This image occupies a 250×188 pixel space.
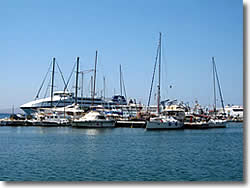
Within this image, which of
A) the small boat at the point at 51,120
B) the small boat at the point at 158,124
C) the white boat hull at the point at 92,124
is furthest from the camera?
the small boat at the point at 51,120

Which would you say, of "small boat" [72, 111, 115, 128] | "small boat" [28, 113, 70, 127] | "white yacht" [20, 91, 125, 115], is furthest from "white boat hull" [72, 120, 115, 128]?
"white yacht" [20, 91, 125, 115]

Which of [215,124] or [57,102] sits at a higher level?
[57,102]

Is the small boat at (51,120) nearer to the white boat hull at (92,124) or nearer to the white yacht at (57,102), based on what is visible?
the white boat hull at (92,124)

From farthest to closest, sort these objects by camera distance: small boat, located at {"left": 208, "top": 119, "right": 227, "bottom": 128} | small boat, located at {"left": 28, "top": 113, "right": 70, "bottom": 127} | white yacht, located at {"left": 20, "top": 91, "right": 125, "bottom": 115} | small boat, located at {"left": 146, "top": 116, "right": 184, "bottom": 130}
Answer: white yacht, located at {"left": 20, "top": 91, "right": 125, "bottom": 115}, small boat, located at {"left": 28, "top": 113, "right": 70, "bottom": 127}, small boat, located at {"left": 208, "top": 119, "right": 227, "bottom": 128}, small boat, located at {"left": 146, "top": 116, "right": 184, "bottom": 130}

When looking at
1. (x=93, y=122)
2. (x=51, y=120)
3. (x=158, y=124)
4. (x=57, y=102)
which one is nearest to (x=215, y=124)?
(x=158, y=124)

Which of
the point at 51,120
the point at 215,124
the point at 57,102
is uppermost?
the point at 57,102

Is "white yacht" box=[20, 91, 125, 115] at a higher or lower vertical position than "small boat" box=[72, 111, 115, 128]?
higher

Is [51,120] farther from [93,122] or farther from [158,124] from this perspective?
[158,124]

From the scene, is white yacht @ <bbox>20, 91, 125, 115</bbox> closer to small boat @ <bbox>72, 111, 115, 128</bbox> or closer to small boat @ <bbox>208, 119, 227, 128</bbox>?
small boat @ <bbox>72, 111, 115, 128</bbox>

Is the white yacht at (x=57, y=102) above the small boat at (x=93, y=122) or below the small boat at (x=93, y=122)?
above

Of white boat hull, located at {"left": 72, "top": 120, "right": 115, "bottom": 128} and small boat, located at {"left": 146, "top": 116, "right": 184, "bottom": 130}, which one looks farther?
white boat hull, located at {"left": 72, "top": 120, "right": 115, "bottom": 128}

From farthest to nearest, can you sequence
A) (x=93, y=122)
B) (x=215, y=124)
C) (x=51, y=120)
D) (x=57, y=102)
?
1. (x=57, y=102)
2. (x=51, y=120)
3. (x=215, y=124)
4. (x=93, y=122)

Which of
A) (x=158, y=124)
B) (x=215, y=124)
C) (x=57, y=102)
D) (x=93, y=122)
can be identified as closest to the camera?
(x=158, y=124)

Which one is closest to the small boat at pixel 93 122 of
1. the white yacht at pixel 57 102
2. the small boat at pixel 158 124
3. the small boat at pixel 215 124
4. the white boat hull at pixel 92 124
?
the white boat hull at pixel 92 124
